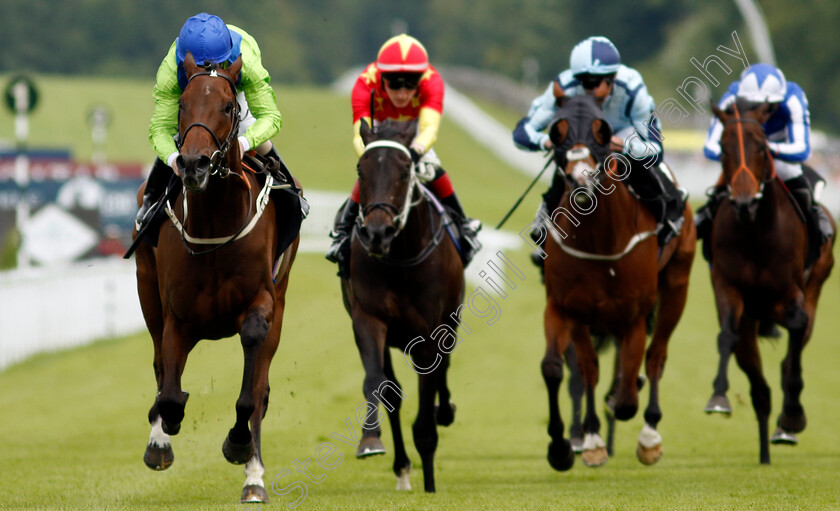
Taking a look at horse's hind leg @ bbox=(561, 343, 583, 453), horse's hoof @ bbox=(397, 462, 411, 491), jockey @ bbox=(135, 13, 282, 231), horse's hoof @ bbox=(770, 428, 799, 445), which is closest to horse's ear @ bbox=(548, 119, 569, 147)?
jockey @ bbox=(135, 13, 282, 231)

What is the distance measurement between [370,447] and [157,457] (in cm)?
140

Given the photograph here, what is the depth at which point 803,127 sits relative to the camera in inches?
346

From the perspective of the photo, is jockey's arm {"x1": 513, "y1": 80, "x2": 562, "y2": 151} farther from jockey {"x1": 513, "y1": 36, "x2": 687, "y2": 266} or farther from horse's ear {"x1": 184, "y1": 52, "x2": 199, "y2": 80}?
horse's ear {"x1": 184, "y1": 52, "x2": 199, "y2": 80}

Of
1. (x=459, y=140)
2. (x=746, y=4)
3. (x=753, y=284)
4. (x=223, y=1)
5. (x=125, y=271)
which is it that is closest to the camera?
(x=753, y=284)

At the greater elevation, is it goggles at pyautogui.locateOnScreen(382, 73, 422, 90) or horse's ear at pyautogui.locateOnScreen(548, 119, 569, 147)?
goggles at pyautogui.locateOnScreen(382, 73, 422, 90)

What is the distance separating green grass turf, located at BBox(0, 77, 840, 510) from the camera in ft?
22.7

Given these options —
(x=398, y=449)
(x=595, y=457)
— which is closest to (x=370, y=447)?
(x=398, y=449)

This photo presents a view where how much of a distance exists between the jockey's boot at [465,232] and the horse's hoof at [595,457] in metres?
1.53

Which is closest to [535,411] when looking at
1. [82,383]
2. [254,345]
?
[82,383]

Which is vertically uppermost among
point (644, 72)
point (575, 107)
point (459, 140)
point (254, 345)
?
point (644, 72)

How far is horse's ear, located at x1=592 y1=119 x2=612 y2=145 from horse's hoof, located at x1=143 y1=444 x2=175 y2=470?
2.88 meters

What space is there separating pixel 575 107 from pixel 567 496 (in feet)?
7.02

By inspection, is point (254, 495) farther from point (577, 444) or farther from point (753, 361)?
point (753, 361)

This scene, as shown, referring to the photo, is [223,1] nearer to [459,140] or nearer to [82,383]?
[459,140]
